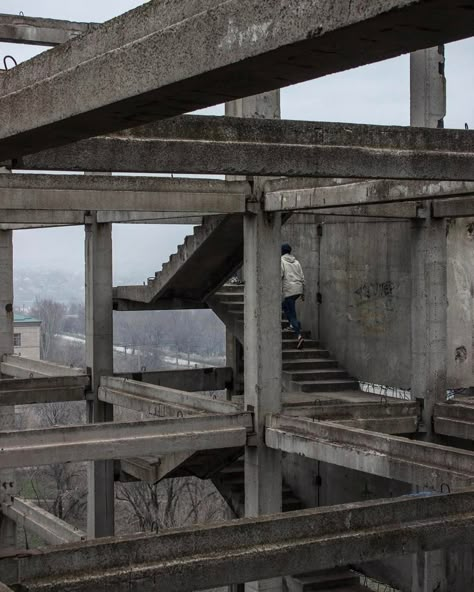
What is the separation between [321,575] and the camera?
734 inches

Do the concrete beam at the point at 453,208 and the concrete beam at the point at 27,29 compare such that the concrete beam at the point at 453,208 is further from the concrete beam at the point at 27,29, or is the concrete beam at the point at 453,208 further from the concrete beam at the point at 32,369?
the concrete beam at the point at 27,29

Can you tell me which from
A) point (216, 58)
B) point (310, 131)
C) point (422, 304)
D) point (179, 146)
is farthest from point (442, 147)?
point (422, 304)

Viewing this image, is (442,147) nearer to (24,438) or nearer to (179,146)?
(179,146)

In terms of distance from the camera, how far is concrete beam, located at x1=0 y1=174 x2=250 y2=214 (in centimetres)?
1437

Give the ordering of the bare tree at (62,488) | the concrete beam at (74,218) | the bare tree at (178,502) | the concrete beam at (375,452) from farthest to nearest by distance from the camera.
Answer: the bare tree at (62,488), the bare tree at (178,502), the concrete beam at (74,218), the concrete beam at (375,452)

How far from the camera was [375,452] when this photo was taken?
1330 cm

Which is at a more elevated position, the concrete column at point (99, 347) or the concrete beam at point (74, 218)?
the concrete beam at point (74, 218)

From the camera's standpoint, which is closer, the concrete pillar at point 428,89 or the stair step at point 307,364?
the concrete pillar at point 428,89

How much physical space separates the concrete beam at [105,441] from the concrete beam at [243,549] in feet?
20.3

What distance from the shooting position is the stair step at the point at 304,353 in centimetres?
2138

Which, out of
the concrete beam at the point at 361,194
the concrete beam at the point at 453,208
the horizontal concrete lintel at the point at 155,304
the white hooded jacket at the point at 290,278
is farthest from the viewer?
the horizontal concrete lintel at the point at 155,304

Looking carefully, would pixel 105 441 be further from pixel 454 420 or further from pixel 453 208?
pixel 453 208

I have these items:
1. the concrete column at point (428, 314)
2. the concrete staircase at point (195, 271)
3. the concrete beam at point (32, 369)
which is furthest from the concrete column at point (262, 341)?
the concrete beam at point (32, 369)

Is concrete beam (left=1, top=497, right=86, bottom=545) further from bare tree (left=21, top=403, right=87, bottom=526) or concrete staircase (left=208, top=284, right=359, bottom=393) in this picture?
bare tree (left=21, top=403, right=87, bottom=526)
